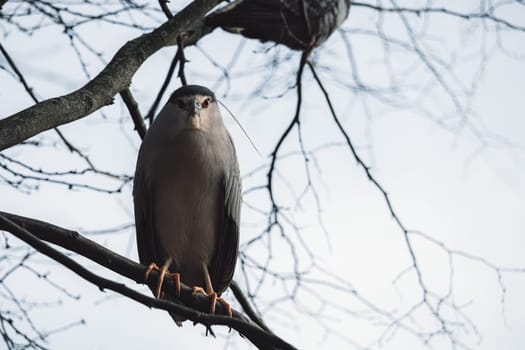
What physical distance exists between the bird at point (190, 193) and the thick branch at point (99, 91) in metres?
0.33

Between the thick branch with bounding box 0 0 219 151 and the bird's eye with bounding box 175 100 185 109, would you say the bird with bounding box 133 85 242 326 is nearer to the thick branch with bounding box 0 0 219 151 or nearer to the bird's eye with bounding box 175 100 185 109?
the bird's eye with bounding box 175 100 185 109

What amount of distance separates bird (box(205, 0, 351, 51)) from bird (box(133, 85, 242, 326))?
111 centimetres

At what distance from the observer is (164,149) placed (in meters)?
3.40

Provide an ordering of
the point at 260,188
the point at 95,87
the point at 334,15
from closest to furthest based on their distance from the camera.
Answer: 1. the point at 95,87
2. the point at 260,188
3. the point at 334,15

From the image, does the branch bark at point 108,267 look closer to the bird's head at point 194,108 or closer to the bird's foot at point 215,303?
the bird's foot at point 215,303

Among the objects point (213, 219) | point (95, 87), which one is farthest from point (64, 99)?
point (213, 219)

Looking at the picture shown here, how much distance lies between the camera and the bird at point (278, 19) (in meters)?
4.66

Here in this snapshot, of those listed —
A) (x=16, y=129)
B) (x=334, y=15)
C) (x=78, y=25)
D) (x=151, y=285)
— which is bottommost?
(x=151, y=285)

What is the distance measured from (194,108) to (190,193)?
397 millimetres

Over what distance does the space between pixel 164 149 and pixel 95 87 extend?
55cm

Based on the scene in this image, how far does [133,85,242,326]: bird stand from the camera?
11.2 ft

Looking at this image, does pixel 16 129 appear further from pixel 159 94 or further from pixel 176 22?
pixel 159 94

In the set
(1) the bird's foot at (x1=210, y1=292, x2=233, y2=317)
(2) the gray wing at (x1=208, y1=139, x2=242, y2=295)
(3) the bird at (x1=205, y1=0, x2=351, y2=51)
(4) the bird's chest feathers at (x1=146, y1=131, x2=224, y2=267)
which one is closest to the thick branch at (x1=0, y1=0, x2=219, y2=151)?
(4) the bird's chest feathers at (x1=146, y1=131, x2=224, y2=267)

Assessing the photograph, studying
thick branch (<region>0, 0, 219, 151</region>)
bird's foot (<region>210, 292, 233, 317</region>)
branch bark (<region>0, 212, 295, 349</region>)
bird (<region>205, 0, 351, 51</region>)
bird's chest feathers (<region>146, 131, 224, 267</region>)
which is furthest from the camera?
bird (<region>205, 0, 351, 51</region>)
